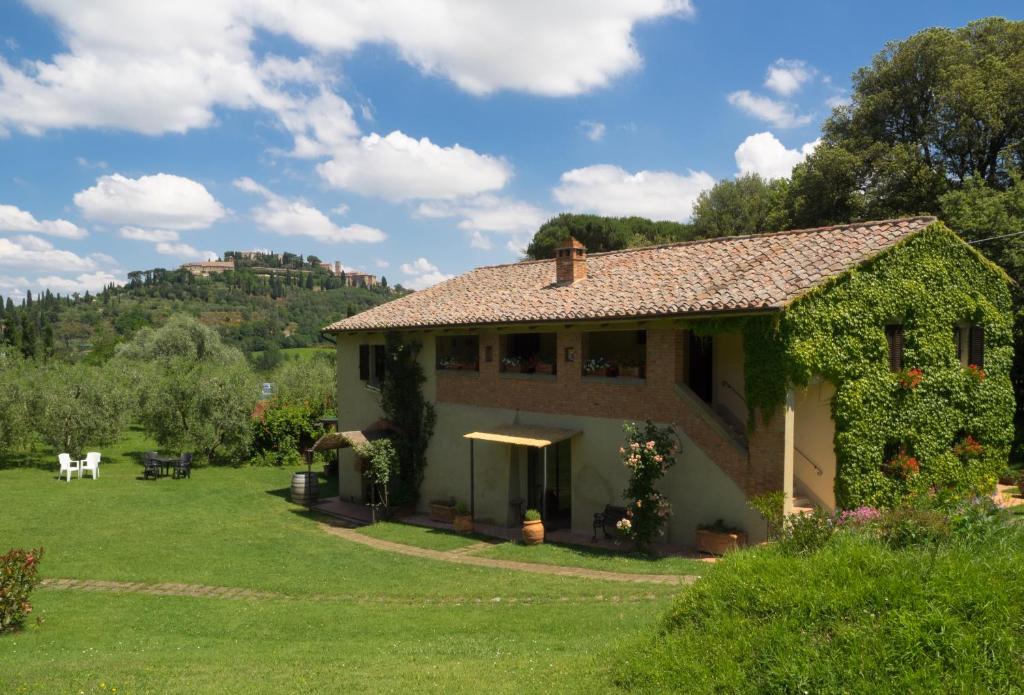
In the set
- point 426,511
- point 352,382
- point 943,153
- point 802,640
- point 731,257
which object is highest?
point 943,153

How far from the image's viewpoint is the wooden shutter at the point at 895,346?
14383mm

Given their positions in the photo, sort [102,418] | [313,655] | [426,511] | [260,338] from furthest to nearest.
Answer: [260,338], [102,418], [426,511], [313,655]

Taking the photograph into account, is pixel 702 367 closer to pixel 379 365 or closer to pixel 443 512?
pixel 443 512

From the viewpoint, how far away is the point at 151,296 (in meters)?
115

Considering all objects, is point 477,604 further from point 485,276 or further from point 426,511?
point 485,276

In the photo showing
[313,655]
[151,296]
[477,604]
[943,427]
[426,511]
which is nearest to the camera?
[313,655]

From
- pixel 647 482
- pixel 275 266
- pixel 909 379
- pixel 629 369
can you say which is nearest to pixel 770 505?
pixel 647 482

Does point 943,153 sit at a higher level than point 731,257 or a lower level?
higher

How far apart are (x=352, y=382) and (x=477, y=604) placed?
12615mm

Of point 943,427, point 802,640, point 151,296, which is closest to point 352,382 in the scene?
point 943,427

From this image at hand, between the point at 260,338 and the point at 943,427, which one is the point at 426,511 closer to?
the point at 943,427

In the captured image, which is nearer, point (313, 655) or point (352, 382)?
point (313, 655)

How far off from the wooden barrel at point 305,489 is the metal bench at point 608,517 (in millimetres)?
9662

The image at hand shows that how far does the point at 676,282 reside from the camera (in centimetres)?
1529
